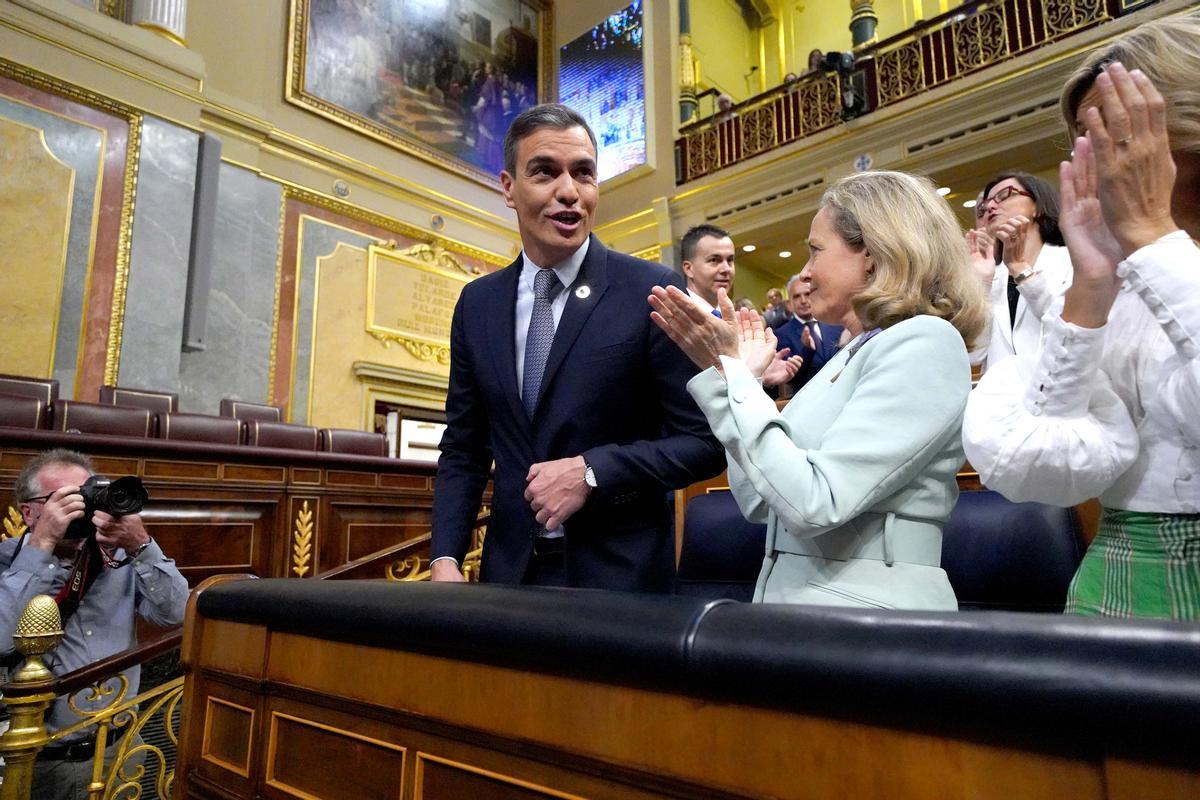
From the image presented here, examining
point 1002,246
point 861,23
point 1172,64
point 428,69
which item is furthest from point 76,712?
point 861,23

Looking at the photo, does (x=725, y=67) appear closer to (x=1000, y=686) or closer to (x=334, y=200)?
(x=334, y=200)

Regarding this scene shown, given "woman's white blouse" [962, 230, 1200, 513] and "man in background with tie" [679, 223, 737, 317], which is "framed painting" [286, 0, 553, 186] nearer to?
"man in background with tie" [679, 223, 737, 317]

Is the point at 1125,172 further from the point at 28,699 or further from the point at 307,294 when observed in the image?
the point at 307,294

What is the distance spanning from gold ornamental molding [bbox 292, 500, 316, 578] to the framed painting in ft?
15.4

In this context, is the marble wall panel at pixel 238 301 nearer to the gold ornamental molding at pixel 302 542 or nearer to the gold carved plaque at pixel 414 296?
the gold carved plaque at pixel 414 296

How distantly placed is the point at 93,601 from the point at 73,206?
519cm

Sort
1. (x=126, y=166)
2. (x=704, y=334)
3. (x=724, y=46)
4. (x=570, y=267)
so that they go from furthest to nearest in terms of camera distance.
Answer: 1. (x=724, y=46)
2. (x=126, y=166)
3. (x=570, y=267)
4. (x=704, y=334)

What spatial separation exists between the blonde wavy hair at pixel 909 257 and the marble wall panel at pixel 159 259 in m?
6.35

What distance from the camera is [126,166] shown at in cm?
627

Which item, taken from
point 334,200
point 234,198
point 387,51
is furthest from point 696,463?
point 387,51

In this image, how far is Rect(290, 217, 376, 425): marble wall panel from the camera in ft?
24.6

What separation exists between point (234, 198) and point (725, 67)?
24.1 ft

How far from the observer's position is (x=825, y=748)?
0.54 meters

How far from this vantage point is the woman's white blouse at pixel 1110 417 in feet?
2.54
